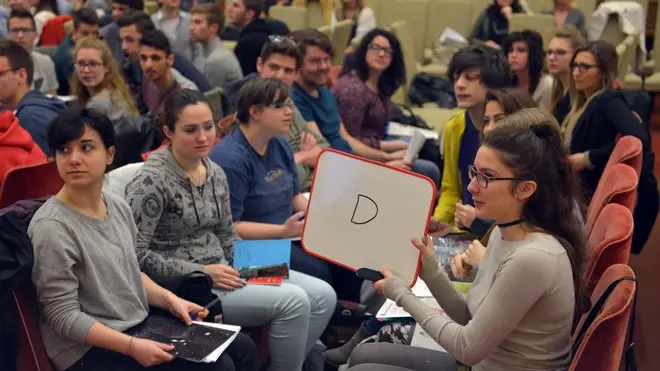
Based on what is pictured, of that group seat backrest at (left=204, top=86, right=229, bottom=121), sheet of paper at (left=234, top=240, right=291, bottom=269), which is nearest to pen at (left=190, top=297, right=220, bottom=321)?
sheet of paper at (left=234, top=240, right=291, bottom=269)

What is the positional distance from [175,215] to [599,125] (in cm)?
198

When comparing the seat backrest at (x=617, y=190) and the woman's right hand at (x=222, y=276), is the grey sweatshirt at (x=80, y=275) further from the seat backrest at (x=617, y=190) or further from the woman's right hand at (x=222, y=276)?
the seat backrest at (x=617, y=190)

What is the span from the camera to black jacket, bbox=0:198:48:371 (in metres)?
2.03

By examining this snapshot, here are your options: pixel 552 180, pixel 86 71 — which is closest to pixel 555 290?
pixel 552 180

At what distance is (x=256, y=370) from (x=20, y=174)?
1011 millimetres

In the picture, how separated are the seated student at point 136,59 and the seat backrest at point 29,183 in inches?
79.8

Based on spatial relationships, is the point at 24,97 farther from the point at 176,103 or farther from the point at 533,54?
the point at 533,54

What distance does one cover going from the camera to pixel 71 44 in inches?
240

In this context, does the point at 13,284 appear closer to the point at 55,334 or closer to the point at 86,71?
the point at 55,334

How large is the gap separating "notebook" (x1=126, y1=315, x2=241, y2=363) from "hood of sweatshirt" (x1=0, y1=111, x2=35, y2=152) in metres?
1.00

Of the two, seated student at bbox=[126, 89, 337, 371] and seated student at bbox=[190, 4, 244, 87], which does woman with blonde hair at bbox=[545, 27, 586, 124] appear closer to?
seated student at bbox=[190, 4, 244, 87]

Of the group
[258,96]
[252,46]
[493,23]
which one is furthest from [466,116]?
[493,23]


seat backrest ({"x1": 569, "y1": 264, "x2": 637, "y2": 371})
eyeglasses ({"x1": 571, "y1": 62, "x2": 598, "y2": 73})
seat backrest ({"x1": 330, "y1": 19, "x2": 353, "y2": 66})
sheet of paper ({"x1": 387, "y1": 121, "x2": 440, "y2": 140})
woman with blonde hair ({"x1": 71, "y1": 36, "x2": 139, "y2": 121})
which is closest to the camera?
seat backrest ({"x1": 569, "y1": 264, "x2": 637, "y2": 371})

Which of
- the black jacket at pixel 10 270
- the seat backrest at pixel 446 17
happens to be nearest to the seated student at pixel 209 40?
the seat backrest at pixel 446 17
